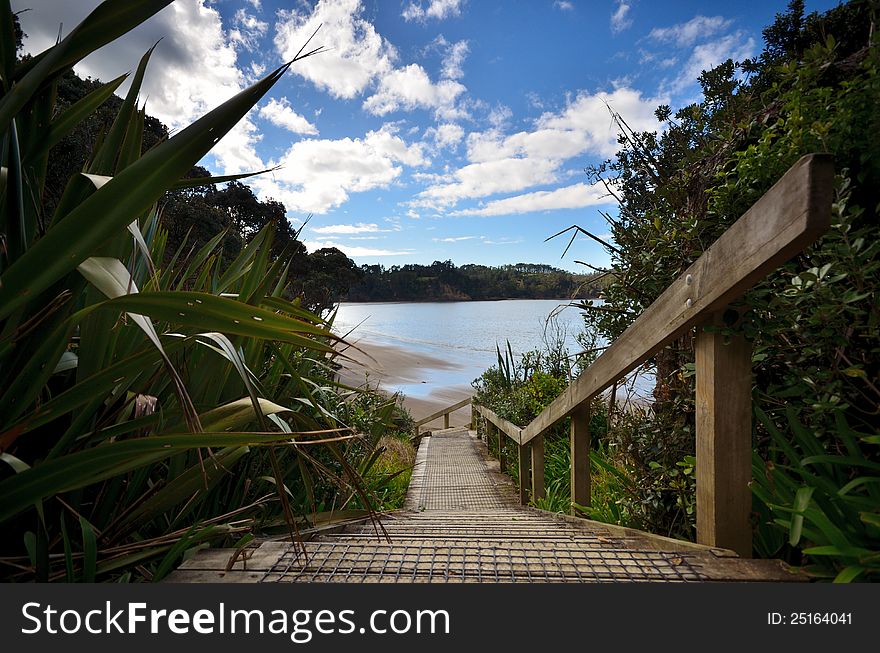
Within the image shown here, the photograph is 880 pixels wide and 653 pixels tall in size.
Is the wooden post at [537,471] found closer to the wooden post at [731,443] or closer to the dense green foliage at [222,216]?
the wooden post at [731,443]

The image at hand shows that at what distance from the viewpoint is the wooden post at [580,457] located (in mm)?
2484

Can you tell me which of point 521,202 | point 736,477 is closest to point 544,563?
point 736,477

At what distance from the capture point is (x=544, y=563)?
1338 mm

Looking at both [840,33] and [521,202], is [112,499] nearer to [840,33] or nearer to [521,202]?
[840,33]

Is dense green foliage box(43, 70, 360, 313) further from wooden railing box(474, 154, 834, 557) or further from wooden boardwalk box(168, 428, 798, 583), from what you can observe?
wooden railing box(474, 154, 834, 557)

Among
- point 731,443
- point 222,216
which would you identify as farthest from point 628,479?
point 222,216

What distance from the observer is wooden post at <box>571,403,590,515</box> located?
248cm

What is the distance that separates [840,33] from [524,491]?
4245 millimetres

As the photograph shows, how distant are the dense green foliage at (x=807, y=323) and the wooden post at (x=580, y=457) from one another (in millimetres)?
594

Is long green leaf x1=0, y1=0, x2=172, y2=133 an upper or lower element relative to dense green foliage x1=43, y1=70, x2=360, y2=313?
lower

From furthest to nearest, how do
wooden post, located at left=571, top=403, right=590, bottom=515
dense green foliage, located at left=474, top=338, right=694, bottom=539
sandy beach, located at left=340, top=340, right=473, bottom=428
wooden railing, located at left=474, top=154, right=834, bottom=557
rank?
sandy beach, located at left=340, top=340, right=473, bottom=428 → wooden post, located at left=571, top=403, right=590, bottom=515 → dense green foliage, located at left=474, top=338, right=694, bottom=539 → wooden railing, located at left=474, top=154, right=834, bottom=557

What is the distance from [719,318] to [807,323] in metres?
0.22

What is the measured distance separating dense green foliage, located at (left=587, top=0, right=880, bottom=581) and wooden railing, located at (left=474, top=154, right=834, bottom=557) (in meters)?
0.07

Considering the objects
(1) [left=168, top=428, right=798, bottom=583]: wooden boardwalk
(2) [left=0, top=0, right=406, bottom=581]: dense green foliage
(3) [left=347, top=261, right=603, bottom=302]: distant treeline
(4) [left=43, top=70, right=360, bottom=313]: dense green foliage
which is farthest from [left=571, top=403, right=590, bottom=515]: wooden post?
(3) [left=347, top=261, right=603, bottom=302]: distant treeline
